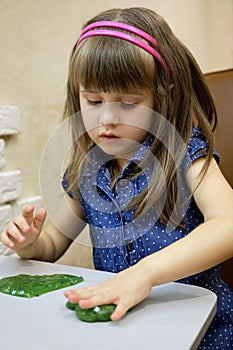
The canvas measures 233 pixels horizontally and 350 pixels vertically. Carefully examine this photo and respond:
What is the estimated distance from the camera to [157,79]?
661mm

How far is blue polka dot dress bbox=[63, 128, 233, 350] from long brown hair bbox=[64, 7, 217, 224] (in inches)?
0.6

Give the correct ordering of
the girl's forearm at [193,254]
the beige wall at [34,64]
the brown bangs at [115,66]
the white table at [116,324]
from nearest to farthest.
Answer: the white table at [116,324]
the girl's forearm at [193,254]
the brown bangs at [115,66]
the beige wall at [34,64]

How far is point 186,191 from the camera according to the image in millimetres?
676

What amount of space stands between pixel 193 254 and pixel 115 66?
28 centimetres

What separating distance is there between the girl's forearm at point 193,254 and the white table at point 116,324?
2 cm

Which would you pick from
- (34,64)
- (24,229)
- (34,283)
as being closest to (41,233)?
(24,229)

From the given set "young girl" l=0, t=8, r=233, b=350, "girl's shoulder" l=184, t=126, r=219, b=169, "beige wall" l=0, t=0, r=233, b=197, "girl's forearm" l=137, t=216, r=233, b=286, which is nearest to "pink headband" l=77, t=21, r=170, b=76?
"young girl" l=0, t=8, r=233, b=350

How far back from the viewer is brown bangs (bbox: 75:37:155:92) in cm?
63

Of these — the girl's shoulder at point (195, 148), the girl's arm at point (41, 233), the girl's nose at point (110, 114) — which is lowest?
the girl's arm at point (41, 233)

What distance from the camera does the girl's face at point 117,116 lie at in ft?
2.08

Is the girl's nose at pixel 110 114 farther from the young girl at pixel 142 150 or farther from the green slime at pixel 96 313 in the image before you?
the green slime at pixel 96 313

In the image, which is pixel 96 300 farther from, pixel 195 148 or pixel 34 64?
Result: pixel 34 64

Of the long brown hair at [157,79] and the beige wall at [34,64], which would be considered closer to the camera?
the long brown hair at [157,79]

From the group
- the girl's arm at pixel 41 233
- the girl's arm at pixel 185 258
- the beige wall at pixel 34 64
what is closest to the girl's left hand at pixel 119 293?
the girl's arm at pixel 185 258
